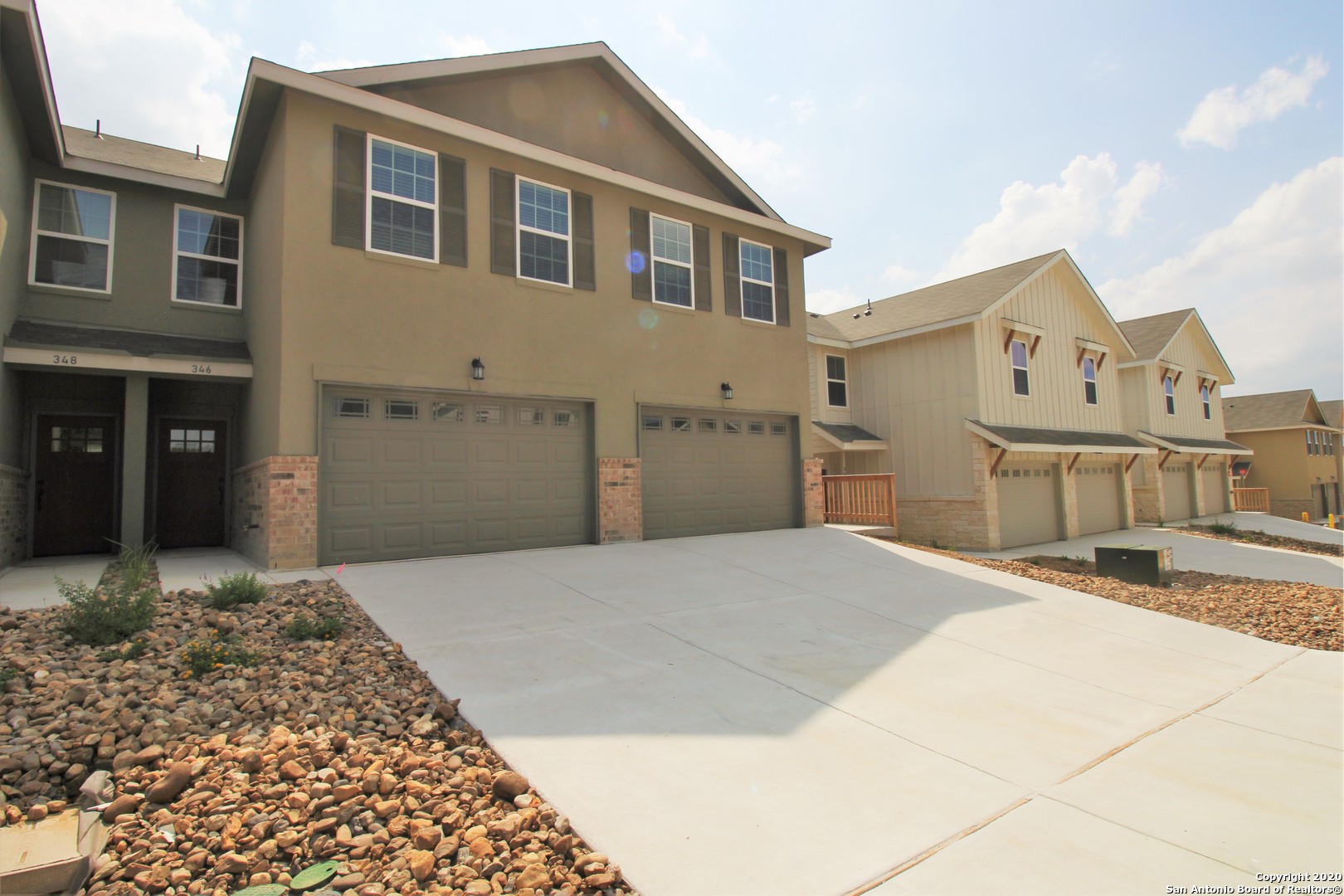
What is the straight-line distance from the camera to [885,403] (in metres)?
18.9

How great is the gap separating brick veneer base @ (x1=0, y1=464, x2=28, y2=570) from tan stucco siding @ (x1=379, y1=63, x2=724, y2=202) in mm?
7284

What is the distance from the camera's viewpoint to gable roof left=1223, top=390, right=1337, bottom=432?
33156mm

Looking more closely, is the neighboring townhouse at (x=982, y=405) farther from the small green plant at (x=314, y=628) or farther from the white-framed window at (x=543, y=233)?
the small green plant at (x=314, y=628)

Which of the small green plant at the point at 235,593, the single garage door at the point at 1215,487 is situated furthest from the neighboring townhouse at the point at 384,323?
the single garage door at the point at 1215,487

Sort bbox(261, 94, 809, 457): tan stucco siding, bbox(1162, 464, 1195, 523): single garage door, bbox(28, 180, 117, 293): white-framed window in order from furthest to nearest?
Result: bbox(1162, 464, 1195, 523): single garage door, bbox(28, 180, 117, 293): white-framed window, bbox(261, 94, 809, 457): tan stucco siding

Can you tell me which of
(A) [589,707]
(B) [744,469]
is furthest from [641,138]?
(A) [589,707]

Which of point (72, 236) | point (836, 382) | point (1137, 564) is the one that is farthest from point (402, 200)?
point (836, 382)

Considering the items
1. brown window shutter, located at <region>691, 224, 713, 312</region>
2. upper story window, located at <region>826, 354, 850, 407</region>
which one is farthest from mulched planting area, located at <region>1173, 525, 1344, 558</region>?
brown window shutter, located at <region>691, 224, 713, 312</region>

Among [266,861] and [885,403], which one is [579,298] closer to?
[266,861]

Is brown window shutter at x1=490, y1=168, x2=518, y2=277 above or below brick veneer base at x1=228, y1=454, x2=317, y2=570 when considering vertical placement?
above

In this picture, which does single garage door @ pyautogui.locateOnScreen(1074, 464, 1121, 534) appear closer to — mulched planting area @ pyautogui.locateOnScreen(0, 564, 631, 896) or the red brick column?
the red brick column

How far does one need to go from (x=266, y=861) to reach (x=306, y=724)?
1.25m

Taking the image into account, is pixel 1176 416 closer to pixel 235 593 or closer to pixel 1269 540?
pixel 1269 540

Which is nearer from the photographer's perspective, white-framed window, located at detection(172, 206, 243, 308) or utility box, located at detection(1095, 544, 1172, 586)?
utility box, located at detection(1095, 544, 1172, 586)
